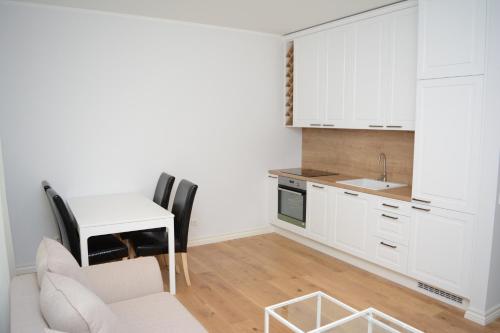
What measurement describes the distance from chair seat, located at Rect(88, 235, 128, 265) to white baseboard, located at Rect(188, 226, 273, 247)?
1380 millimetres

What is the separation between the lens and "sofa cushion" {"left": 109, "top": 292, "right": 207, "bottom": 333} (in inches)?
78.8

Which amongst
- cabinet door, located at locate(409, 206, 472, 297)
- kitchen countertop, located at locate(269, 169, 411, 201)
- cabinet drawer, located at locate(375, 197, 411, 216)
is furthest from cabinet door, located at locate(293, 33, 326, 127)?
cabinet door, located at locate(409, 206, 472, 297)

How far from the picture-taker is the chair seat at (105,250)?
124 inches

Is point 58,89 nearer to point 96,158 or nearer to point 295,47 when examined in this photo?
point 96,158

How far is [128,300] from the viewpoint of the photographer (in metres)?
2.31

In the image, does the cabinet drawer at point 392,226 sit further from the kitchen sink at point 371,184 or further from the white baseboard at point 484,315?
the white baseboard at point 484,315

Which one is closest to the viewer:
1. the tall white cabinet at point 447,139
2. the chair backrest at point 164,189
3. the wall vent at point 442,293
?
the tall white cabinet at point 447,139

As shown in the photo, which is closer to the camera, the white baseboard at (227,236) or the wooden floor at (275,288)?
the wooden floor at (275,288)

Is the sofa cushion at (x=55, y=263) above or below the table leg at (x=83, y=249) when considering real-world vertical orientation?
above

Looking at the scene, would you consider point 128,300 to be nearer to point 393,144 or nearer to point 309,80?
point 393,144

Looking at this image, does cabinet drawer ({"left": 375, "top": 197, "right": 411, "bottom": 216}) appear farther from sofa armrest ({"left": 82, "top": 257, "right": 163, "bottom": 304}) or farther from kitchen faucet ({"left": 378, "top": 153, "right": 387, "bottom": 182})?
sofa armrest ({"left": 82, "top": 257, "right": 163, "bottom": 304})

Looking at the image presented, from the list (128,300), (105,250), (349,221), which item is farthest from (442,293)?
(105,250)

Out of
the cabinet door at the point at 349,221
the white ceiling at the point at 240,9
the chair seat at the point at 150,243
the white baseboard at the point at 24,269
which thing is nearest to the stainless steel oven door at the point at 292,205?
the cabinet door at the point at 349,221

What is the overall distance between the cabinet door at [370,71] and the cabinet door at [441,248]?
1.08 m
